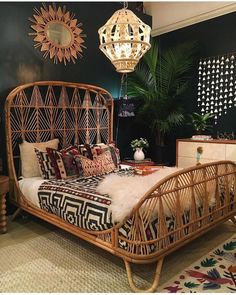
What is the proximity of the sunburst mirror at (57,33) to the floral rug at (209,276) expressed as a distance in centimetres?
322

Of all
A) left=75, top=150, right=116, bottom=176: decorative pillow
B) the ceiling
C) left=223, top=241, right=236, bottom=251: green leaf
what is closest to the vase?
left=75, top=150, right=116, bottom=176: decorative pillow

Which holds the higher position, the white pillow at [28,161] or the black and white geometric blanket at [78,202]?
the white pillow at [28,161]

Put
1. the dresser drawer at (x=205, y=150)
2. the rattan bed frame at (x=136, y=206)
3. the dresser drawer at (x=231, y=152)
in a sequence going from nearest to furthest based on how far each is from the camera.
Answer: the rattan bed frame at (x=136, y=206), the dresser drawer at (x=231, y=152), the dresser drawer at (x=205, y=150)

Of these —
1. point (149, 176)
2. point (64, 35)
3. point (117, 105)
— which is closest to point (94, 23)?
Result: point (64, 35)

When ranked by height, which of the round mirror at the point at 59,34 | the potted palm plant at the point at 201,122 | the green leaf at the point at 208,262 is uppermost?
the round mirror at the point at 59,34

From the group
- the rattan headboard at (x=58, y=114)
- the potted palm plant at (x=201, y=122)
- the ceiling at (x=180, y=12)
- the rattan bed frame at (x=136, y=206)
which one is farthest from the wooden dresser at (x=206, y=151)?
the ceiling at (x=180, y=12)

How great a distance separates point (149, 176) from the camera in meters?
2.98

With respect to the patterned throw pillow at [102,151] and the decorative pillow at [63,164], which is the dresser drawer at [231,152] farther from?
the decorative pillow at [63,164]

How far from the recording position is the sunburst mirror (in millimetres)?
3760

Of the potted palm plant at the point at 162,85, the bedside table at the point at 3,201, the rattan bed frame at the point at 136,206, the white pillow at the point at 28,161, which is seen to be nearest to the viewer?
the rattan bed frame at the point at 136,206

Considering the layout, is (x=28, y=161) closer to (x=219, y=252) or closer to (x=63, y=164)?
(x=63, y=164)

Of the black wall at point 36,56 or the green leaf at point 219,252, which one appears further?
the black wall at point 36,56

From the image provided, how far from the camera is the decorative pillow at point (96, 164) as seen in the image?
3385 millimetres

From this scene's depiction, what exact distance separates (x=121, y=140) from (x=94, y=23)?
2014 millimetres
